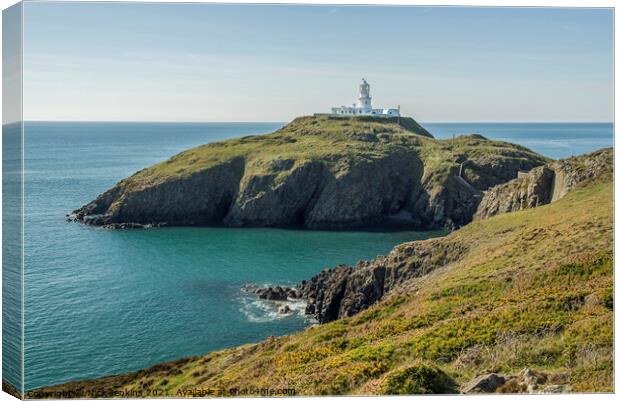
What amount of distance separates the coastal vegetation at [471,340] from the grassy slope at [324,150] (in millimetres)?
68431

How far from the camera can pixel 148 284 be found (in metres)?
60.7

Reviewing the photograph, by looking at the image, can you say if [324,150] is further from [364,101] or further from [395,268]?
[395,268]

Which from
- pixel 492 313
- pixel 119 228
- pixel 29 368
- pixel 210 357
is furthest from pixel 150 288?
pixel 492 313

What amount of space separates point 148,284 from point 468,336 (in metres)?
44.1

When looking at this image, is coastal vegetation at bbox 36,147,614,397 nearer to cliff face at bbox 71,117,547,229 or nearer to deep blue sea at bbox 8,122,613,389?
deep blue sea at bbox 8,122,613,389

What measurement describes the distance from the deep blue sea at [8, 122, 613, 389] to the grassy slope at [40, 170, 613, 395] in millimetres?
8671

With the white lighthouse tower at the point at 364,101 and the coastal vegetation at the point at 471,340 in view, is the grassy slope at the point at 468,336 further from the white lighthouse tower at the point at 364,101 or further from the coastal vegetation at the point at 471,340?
the white lighthouse tower at the point at 364,101

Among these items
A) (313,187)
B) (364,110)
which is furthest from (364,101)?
(313,187)

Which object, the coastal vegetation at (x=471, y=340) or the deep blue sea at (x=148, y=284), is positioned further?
the deep blue sea at (x=148, y=284)

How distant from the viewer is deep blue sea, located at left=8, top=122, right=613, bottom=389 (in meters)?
43.1

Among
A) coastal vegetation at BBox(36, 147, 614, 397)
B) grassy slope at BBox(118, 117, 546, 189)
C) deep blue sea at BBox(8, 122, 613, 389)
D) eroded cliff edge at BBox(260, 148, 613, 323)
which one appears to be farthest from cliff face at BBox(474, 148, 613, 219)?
grassy slope at BBox(118, 117, 546, 189)

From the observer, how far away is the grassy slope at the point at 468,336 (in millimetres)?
22578

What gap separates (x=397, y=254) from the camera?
50.5 m

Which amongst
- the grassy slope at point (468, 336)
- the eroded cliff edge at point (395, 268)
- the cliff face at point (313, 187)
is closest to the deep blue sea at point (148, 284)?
the eroded cliff edge at point (395, 268)
